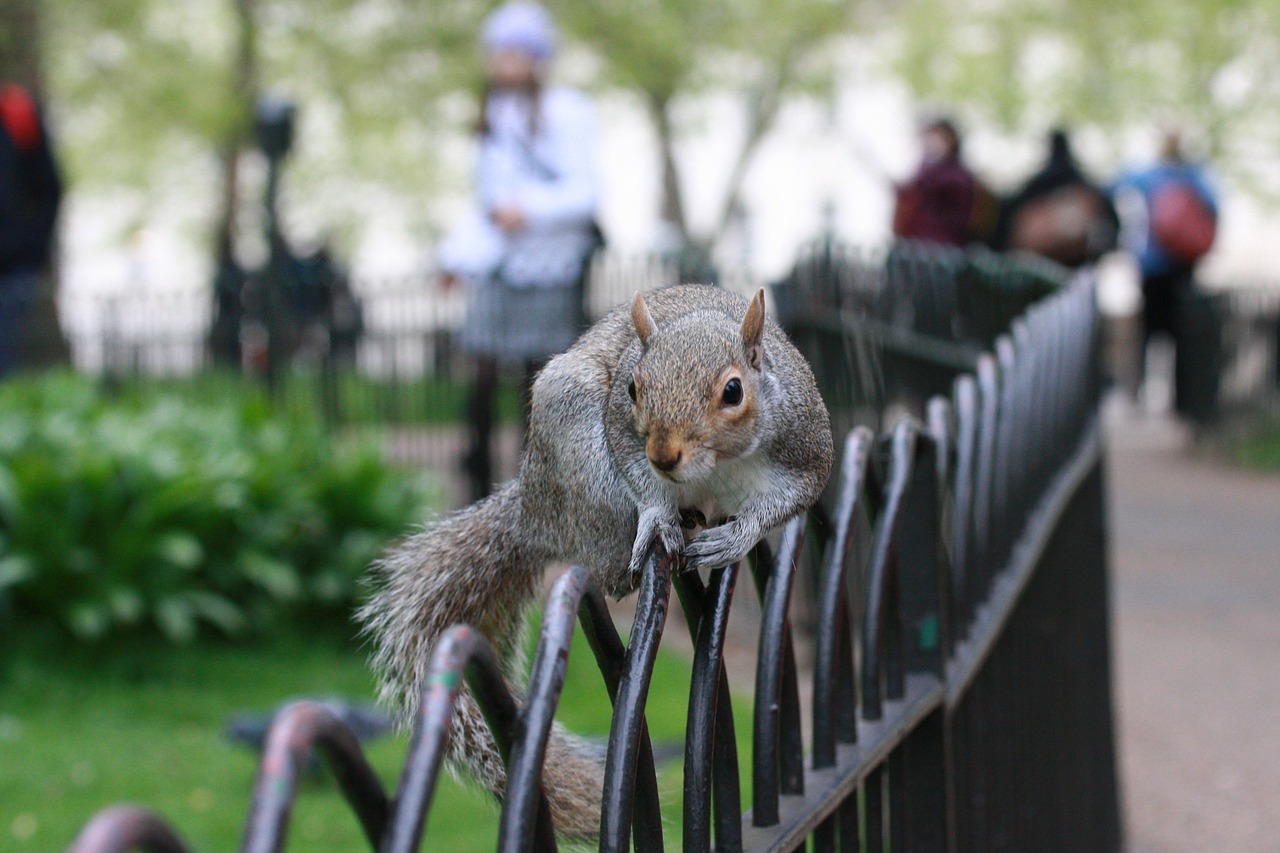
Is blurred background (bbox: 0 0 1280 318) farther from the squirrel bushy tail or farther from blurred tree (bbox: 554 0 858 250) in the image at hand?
the squirrel bushy tail

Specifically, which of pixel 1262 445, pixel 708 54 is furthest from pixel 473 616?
→ pixel 708 54

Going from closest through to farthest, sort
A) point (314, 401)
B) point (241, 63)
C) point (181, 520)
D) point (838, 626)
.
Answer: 1. point (838, 626)
2. point (181, 520)
3. point (314, 401)
4. point (241, 63)

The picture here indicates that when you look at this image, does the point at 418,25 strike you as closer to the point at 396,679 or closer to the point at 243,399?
the point at 243,399

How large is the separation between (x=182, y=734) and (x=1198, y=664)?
10.9 feet

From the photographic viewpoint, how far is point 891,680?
1633 mm

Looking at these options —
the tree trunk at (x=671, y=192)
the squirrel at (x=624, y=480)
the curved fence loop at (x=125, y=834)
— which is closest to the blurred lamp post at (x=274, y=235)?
the squirrel at (x=624, y=480)

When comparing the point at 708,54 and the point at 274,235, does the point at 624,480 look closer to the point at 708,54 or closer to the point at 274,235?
the point at 274,235

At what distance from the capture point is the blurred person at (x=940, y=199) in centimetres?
833

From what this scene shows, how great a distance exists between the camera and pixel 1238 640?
5.35m

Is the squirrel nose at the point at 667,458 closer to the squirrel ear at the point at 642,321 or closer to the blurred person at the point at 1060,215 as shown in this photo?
the squirrel ear at the point at 642,321

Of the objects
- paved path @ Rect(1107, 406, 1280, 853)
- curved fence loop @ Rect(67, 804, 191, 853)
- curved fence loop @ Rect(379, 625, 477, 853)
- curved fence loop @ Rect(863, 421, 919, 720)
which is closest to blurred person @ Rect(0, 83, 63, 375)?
paved path @ Rect(1107, 406, 1280, 853)

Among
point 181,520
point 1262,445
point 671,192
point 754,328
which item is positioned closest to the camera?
point 754,328

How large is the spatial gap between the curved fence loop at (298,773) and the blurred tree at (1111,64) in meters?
15.8

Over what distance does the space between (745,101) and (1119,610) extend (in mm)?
15733
